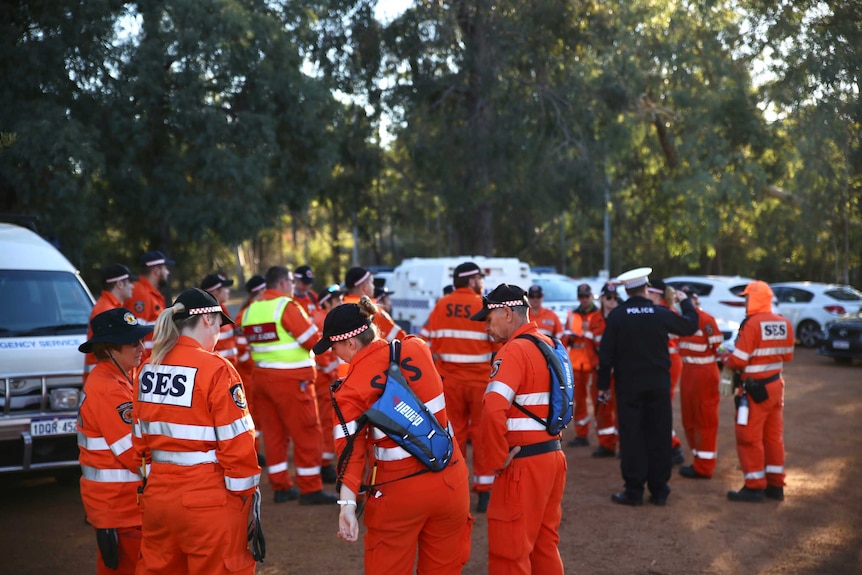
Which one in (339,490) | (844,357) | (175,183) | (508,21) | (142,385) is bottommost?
(844,357)

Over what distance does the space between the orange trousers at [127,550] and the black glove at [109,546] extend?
5 centimetres

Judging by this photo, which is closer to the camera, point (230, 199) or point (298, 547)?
point (298, 547)

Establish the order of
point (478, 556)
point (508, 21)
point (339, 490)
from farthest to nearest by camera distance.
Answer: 1. point (508, 21)
2. point (478, 556)
3. point (339, 490)

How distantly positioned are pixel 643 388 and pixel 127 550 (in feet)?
16.2

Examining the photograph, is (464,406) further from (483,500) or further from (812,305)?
(812,305)

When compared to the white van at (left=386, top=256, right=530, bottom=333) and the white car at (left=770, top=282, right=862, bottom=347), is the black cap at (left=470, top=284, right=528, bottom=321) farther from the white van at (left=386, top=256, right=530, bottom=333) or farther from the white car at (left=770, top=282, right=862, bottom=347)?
the white car at (left=770, top=282, right=862, bottom=347)

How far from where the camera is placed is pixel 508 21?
22891mm

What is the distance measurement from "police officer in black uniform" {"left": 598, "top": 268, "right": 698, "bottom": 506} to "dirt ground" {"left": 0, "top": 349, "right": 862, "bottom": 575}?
36 centimetres

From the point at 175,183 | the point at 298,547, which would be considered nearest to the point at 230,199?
the point at 175,183

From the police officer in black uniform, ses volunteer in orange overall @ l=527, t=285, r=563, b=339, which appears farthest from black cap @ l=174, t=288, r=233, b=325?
ses volunteer in orange overall @ l=527, t=285, r=563, b=339

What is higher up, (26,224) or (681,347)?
(26,224)

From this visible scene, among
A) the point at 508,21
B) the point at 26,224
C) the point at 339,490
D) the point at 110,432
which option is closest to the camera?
the point at 339,490

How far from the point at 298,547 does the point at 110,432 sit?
115 inches

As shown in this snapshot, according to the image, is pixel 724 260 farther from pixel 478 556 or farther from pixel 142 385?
pixel 142 385
